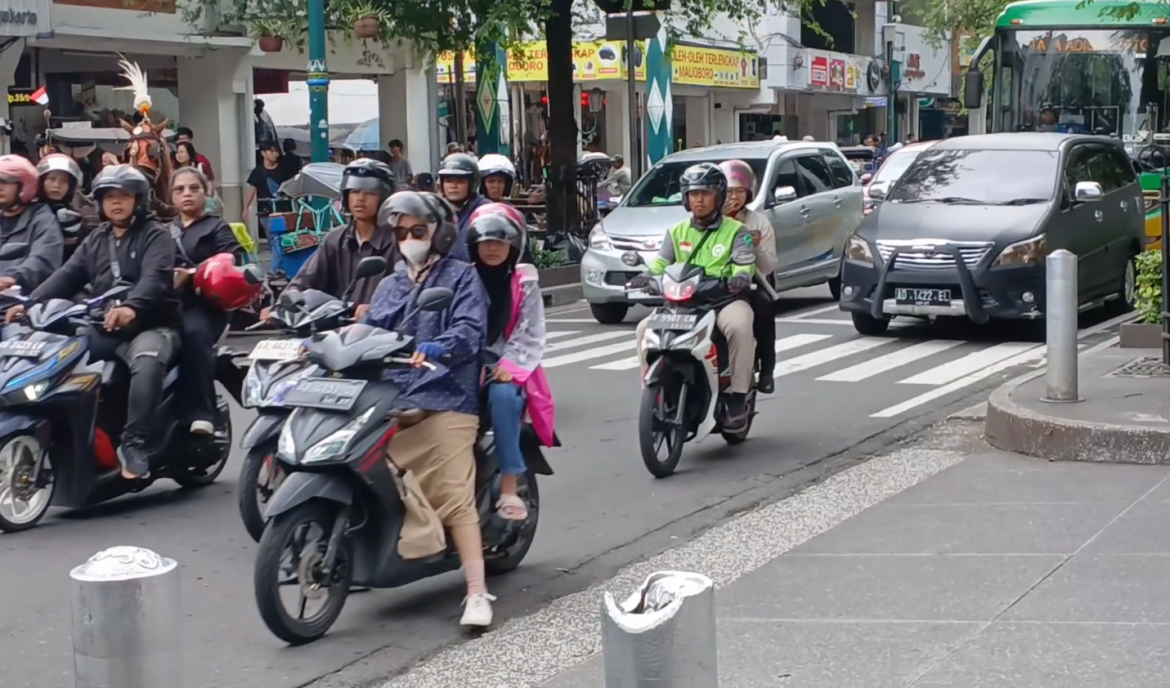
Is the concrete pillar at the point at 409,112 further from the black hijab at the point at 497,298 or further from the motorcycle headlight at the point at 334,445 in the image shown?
the motorcycle headlight at the point at 334,445

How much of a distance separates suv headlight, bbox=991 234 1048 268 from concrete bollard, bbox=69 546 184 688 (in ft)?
38.1

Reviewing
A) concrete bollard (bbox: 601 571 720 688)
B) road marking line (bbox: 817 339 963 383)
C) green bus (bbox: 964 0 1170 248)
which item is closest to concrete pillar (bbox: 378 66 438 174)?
green bus (bbox: 964 0 1170 248)

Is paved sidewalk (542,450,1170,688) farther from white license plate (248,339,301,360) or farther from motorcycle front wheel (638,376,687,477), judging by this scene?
white license plate (248,339,301,360)

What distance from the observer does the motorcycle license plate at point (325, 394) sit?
5.88 meters

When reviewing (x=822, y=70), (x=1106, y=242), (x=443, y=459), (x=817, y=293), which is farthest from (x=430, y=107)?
(x=443, y=459)

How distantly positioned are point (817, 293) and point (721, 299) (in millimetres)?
10793

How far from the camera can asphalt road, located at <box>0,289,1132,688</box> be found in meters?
6.01

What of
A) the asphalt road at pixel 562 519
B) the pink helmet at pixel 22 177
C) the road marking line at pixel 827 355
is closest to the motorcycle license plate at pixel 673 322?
the asphalt road at pixel 562 519

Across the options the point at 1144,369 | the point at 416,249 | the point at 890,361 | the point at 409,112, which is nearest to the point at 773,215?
the point at 890,361

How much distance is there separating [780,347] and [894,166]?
1007cm

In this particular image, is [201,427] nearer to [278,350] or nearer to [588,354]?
[278,350]

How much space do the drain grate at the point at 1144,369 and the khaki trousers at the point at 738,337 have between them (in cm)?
Result: 273

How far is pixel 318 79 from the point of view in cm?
1802

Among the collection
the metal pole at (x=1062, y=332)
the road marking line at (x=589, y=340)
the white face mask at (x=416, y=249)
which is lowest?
the road marking line at (x=589, y=340)
